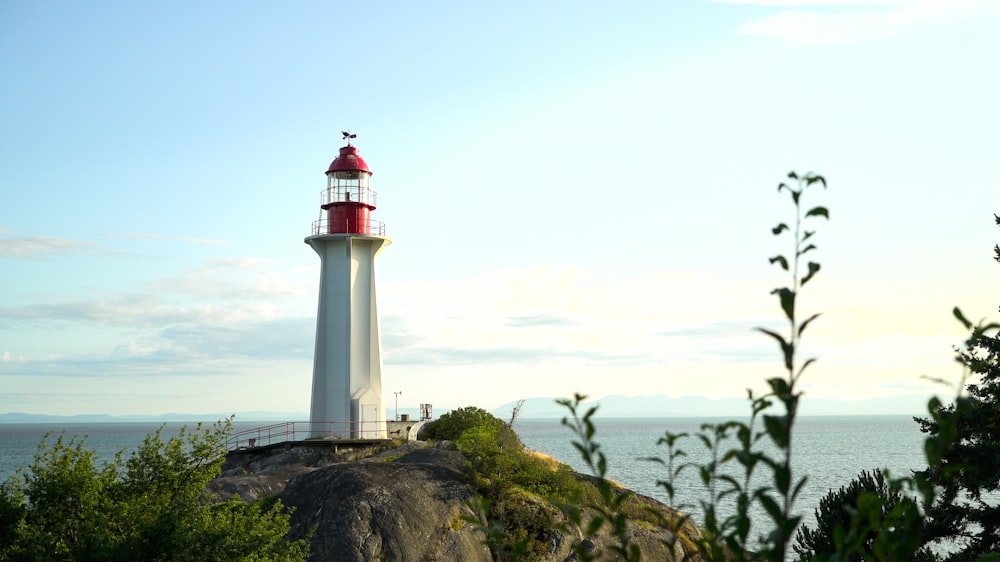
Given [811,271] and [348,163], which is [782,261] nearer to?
[811,271]

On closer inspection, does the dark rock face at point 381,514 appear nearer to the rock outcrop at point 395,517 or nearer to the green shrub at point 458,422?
the rock outcrop at point 395,517

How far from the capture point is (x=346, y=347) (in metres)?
41.7

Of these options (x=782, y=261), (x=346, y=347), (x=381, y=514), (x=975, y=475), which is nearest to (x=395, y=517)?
(x=381, y=514)

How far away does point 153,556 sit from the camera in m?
13.8

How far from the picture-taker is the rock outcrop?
22156 millimetres

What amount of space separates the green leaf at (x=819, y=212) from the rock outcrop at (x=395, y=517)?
753 inches

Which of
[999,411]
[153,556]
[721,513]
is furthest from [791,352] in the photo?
[721,513]

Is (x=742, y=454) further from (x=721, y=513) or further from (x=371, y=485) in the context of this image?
(x=721, y=513)

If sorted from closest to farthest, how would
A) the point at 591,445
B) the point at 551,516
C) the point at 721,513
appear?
the point at 591,445, the point at 551,516, the point at 721,513

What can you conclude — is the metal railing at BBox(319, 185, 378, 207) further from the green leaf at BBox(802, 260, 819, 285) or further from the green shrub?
the green leaf at BBox(802, 260, 819, 285)

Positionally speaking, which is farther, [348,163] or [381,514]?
[348,163]

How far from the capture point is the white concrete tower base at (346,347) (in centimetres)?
4156

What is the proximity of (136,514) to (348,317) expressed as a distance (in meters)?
27.1

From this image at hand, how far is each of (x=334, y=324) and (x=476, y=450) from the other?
16.6 m
